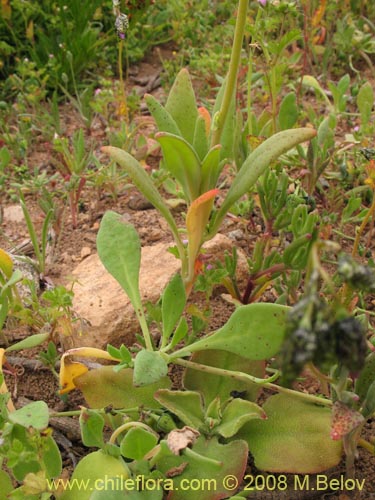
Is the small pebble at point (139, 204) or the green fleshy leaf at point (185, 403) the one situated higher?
the small pebble at point (139, 204)

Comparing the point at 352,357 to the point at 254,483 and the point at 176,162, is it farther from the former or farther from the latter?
the point at 176,162

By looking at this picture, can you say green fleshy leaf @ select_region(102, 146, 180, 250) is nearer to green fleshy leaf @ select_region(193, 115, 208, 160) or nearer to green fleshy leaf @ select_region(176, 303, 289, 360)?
green fleshy leaf @ select_region(193, 115, 208, 160)

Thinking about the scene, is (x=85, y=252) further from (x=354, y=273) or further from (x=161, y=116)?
(x=354, y=273)

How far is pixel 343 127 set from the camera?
3400mm

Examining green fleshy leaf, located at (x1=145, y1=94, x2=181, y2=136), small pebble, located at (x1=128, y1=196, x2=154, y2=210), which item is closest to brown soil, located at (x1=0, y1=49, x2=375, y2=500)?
small pebble, located at (x1=128, y1=196, x2=154, y2=210)

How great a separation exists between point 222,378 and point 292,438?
11.0 inches

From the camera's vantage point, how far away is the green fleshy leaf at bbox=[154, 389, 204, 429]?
1.78 metres

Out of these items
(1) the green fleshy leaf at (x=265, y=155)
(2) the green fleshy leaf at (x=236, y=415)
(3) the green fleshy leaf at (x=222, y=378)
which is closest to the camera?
(2) the green fleshy leaf at (x=236, y=415)

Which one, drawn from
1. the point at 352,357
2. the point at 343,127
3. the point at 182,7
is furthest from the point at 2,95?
the point at 352,357

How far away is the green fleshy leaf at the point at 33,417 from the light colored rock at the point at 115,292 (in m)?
0.56

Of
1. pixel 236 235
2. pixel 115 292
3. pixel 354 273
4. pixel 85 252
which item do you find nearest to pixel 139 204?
pixel 85 252

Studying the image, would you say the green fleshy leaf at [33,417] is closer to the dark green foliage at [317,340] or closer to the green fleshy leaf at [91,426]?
the green fleshy leaf at [91,426]

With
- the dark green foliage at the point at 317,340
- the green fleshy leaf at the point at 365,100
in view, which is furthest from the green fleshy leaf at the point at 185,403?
the green fleshy leaf at the point at 365,100

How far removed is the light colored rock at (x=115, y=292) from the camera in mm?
2209
